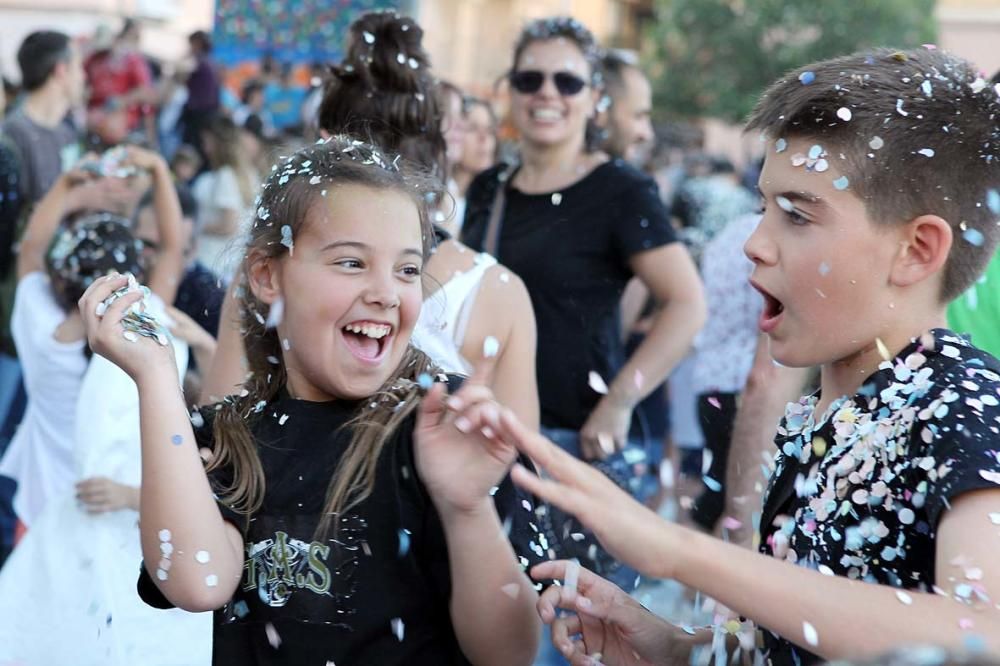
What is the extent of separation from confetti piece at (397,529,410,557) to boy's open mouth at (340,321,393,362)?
0.97 ft

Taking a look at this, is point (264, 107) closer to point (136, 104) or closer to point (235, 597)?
point (136, 104)

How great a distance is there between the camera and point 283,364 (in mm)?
2381

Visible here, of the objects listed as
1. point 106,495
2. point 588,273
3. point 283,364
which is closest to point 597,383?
point 588,273

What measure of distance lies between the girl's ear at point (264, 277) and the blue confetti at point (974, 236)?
1.15 m

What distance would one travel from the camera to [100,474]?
3.35 metres

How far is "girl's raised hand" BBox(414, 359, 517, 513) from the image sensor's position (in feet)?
5.98

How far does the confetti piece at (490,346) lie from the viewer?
117 inches

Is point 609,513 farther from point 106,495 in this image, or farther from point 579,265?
point 579,265

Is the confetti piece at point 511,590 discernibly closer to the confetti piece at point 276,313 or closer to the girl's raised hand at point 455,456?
the girl's raised hand at point 455,456

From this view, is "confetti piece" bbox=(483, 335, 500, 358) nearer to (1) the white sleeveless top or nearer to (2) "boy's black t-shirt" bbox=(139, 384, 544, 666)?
(1) the white sleeveless top

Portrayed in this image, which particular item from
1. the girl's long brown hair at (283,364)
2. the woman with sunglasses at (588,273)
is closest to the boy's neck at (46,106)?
the woman with sunglasses at (588,273)

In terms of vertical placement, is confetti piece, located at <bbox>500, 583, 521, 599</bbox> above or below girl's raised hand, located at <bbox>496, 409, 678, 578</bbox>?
below

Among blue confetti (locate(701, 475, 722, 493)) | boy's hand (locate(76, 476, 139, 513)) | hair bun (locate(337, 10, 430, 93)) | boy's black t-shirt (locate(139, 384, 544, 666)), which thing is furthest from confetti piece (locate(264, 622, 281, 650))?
blue confetti (locate(701, 475, 722, 493))

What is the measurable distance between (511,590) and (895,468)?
0.59 m
